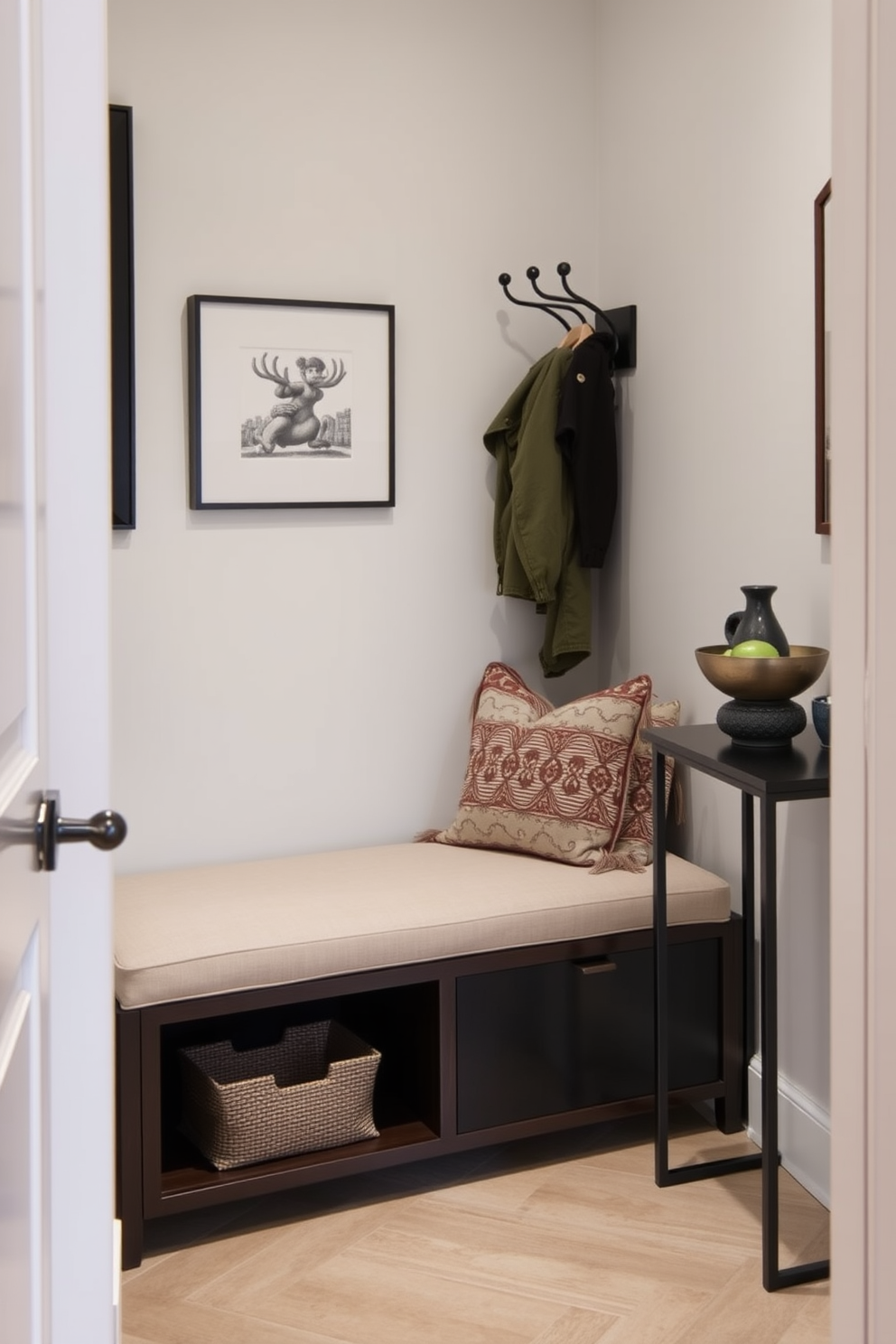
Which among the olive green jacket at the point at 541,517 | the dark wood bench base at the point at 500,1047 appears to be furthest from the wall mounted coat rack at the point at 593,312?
the dark wood bench base at the point at 500,1047

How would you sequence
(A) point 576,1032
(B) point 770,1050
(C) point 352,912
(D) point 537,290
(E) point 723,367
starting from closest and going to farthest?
1. (B) point 770,1050
2. (C) point 352,912
3. (A) point 576,1032
4. (E) point 723,367
5. (D) point 537,290

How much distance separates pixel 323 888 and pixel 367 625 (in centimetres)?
72

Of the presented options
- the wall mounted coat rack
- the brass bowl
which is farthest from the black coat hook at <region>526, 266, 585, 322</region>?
the brass bowl

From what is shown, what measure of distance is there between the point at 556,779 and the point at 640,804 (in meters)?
0.21

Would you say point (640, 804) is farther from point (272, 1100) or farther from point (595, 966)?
point (272, 1100)

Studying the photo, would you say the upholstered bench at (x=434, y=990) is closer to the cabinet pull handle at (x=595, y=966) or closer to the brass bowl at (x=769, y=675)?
the cabinet pull handle at (x=595, y=966)

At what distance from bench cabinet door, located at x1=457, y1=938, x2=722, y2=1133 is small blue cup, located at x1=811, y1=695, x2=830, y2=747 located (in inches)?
23.1

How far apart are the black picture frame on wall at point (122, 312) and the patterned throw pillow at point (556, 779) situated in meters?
0.98

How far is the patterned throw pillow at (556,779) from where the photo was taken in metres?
2.80

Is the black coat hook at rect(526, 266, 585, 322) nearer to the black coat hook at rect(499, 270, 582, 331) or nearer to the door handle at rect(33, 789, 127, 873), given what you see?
the black coat hook at rect(499, 270, 582, 331)

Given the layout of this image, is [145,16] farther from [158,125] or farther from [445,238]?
[445,238]

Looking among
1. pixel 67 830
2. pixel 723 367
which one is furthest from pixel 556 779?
pixel 67 830

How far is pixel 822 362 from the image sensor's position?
2385 mm

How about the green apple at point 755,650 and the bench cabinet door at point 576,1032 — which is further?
the bench cabinet door at point 576,1032
